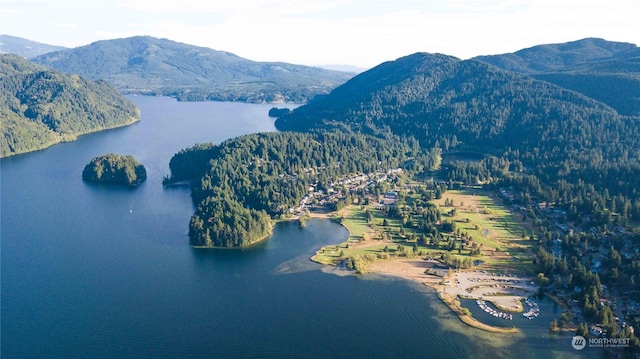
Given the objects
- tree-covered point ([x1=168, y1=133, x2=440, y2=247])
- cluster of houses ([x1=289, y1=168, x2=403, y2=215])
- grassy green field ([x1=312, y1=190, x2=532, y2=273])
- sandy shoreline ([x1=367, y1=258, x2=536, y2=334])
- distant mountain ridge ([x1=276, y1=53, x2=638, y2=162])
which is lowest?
sandy shoreline ([x1=367, y1=258, x2=536, y2=334])

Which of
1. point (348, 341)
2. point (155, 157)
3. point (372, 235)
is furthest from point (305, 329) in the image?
point (155, 157)

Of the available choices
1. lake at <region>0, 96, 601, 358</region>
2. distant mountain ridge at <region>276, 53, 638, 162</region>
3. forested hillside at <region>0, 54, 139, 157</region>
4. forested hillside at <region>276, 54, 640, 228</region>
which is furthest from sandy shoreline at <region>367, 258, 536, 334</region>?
forested hillside at <region>0, 54, 139, 157</region>

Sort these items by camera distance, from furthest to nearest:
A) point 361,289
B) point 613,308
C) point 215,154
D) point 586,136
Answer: point 586,136, point 215,154, point 361,289, point 613,308

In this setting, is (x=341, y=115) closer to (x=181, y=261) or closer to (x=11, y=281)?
(x=181, y=261)

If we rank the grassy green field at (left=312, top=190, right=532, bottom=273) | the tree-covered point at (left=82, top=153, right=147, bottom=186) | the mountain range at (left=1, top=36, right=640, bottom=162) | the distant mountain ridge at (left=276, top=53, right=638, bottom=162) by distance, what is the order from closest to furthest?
the grassy green field at (left=312, top=190, right=532, bottom=273) → the tree-covered point at (left=82, top=153, right=147, bottom=186) → the distant mountain ridge at (left=276, top=53, right=638, bottom=162) → the mountain range at (left=1, top=36, right=640, bottom=162)

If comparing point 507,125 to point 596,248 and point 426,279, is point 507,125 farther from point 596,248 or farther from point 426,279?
point 426,279

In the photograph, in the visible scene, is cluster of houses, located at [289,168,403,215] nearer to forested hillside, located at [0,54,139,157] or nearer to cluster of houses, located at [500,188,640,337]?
cluster of houses, located at [500,188,640,337]

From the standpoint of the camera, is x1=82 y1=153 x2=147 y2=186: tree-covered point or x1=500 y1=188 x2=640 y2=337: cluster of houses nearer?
x1=500 y1=188 x2=640 y2=337: cluster of houses
